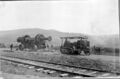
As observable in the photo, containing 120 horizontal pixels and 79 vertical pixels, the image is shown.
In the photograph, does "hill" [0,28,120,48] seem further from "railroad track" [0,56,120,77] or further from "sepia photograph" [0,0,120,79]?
"railroad track" [0,56,120,77]

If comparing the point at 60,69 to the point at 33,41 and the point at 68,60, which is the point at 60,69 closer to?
the point at 68,60

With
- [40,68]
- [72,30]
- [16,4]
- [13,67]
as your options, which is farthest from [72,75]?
[16,4]

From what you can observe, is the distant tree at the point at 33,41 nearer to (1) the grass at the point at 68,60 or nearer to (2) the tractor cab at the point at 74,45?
(1) the grass at the point at 68,60

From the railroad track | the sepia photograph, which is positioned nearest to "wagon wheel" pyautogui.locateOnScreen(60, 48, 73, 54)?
the sepia photograph

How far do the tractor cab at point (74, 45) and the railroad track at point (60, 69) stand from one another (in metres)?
0.21

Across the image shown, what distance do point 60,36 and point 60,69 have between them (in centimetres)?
43

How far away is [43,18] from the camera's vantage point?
2166 millimetres

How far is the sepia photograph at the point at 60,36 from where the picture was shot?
6.97ft

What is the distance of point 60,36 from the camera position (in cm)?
211

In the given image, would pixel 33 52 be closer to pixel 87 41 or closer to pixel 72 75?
pixel 72 75

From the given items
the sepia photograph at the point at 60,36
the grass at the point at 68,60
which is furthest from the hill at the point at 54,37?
the grass at the point at 68,60

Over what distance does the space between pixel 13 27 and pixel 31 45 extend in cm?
33

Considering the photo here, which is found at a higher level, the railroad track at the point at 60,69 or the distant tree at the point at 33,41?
the distant tree at the point at 33,41

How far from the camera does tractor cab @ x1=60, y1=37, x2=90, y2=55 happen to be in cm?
214
